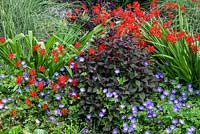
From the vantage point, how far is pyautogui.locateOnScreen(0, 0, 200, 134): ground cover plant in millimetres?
4129

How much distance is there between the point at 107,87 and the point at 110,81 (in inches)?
2.9

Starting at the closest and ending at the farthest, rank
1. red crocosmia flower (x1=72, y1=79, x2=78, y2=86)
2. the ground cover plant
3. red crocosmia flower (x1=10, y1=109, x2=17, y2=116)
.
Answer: red crocosmia flower (x1=10, y1=109, x2=17, y2=116)
the ground cover plant
red crocosmia flower (x1=72, y1=79, x2=78, y2=86)

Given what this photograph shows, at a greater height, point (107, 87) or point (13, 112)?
point (107, 87)

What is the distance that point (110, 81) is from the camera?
4211 millimetres

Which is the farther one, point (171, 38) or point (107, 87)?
point (171, 38)

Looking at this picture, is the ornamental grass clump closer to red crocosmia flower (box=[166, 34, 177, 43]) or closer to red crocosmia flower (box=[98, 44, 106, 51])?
red crocosmia flower (box=[98, 44, 106, 51])

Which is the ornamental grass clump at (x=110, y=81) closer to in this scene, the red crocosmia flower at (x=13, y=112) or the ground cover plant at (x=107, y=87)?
the ground cover plant at (x=107, y=87)

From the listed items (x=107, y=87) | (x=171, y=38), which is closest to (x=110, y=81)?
(x=107, y=87)

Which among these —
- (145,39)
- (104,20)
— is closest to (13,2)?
(104,20)

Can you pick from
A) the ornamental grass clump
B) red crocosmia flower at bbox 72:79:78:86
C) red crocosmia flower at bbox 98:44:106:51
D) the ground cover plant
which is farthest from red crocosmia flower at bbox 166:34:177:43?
red crocosmia flower at bbox 72:79:78:86

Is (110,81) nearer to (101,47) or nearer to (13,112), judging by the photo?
(101,47)

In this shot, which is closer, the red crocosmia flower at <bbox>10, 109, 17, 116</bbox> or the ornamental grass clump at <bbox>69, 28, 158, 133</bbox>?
the red crocosmia flower at <bbox>10, 109, 17, 116</bbox>

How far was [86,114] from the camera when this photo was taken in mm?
4219

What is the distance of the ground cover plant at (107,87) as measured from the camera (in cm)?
413
